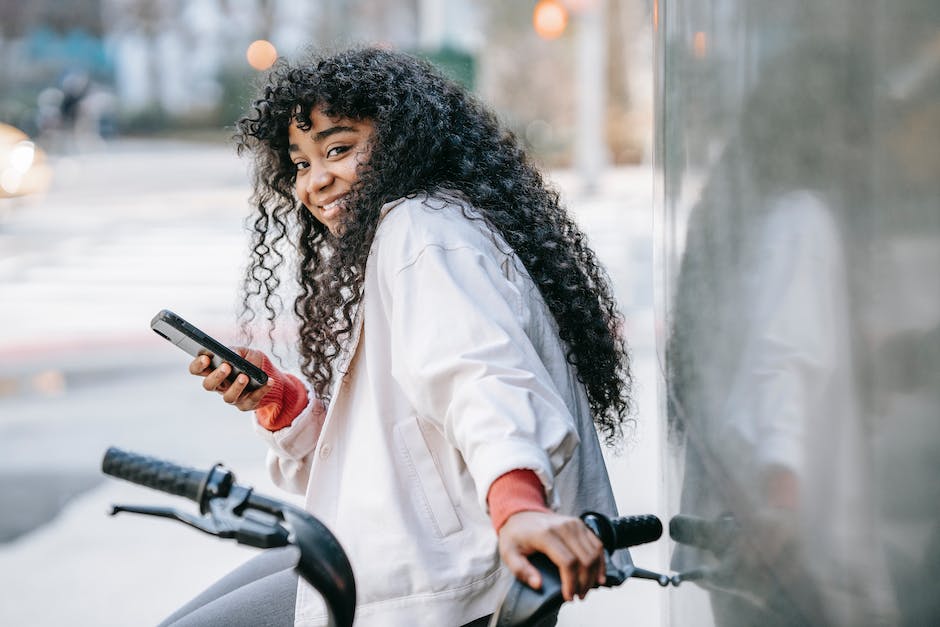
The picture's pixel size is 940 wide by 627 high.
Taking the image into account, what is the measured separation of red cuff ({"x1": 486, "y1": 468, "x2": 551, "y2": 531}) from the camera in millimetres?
1444

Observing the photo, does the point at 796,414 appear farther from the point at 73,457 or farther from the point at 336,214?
the point at 73,457

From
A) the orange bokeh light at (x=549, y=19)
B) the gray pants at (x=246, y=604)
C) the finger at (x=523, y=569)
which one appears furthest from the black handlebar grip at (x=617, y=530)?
the orange bokeh light at (x=549, y=19)

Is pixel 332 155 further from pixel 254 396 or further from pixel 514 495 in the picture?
pixel 514 495

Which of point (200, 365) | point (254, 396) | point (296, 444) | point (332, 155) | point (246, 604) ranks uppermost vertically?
point (332, 155)

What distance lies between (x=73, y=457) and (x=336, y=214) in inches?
178

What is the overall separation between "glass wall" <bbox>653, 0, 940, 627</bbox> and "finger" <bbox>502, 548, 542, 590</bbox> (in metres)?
0.31

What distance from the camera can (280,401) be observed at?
2.36 m

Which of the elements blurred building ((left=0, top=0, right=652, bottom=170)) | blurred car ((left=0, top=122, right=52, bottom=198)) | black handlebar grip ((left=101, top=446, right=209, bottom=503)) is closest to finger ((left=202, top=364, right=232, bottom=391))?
black handlebar grip ((left=101, top=446, right=209, bottom=503))

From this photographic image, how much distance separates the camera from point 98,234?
1520 cm

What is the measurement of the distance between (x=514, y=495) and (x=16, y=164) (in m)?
14.3

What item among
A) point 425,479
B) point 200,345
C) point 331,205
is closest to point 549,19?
point 331,205

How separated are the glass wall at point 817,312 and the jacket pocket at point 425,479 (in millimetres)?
435

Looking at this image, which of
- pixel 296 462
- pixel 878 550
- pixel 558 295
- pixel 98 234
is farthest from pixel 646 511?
pixel 98 234

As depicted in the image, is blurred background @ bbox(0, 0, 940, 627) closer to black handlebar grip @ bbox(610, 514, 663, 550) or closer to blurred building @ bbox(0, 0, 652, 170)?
black handlebar grip @ bbox(610, 514, 663, 550)
